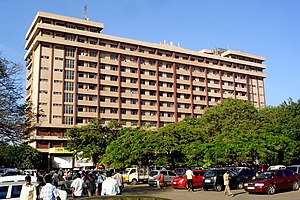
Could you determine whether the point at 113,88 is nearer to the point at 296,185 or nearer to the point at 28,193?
the point at 296,185

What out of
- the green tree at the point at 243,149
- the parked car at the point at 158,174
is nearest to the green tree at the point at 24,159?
the parked car at the point at 158,174

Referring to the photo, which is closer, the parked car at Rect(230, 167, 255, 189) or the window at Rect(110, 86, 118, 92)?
the parked car at Rect(230, 167, 255, 189)

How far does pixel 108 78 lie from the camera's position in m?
69.9

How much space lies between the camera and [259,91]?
302ft

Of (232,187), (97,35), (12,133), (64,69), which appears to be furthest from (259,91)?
(12,133)

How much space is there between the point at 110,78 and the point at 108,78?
52 centimetres

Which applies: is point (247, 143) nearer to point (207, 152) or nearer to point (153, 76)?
point (207, 152)

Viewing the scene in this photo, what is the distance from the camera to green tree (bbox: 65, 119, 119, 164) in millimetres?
45719

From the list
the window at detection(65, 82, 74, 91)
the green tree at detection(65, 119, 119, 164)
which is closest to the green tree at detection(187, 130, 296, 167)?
the green tree at detection(65, 119, 119, 164)

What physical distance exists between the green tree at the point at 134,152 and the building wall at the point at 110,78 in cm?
2913

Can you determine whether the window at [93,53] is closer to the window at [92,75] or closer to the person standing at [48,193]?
the window at [92,75]

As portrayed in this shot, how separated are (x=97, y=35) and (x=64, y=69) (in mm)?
10251

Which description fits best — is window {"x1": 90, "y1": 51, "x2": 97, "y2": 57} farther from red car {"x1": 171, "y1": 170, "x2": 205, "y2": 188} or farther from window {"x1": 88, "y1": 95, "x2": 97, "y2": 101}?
red car {"x1": 171, "y1": 170, "x2": 205, "y2": 188}

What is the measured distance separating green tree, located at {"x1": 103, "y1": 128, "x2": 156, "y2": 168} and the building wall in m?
29.1
